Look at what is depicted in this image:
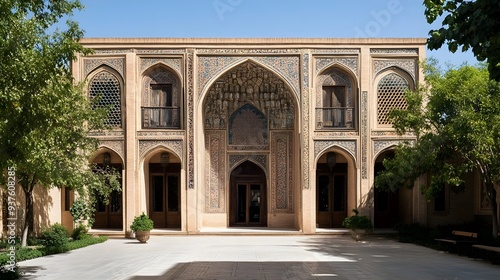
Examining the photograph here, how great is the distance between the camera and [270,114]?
830 inches

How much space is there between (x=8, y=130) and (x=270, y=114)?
13873 millimetres

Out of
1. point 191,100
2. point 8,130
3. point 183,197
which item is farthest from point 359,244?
point 8,130

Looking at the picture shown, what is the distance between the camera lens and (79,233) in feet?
58.4

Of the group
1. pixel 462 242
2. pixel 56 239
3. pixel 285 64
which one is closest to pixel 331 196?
pixel 285 64

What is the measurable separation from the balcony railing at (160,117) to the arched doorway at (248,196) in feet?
11.7

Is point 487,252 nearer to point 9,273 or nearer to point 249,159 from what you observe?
point 9,273

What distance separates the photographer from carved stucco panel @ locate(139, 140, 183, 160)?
19.2 meters

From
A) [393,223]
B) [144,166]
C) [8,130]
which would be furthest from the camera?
[393,223]

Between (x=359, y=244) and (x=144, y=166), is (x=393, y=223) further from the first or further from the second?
(x=144, y=166)

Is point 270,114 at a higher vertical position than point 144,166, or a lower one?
higher

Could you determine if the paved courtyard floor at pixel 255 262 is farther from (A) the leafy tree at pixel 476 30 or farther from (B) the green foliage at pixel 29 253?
(A) the leafy tree at pixel 476 30

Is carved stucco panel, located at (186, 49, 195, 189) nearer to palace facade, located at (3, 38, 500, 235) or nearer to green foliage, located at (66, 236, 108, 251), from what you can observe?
palace facade, located at (3, 38, 500, 235)

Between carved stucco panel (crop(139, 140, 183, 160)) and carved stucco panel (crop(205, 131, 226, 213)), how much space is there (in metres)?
2.01

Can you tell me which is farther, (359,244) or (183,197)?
(183,197)
